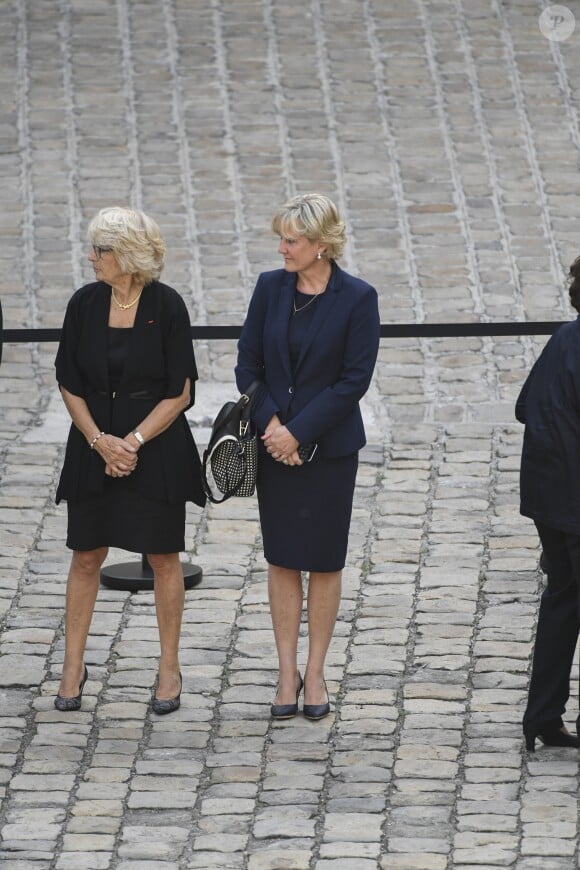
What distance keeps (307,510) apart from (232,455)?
35 centimetres

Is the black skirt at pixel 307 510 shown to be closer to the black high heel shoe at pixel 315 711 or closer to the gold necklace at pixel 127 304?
the black high heel shoe at pixel 315 711

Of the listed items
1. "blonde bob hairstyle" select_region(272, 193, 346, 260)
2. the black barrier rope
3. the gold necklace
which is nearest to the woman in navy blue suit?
"blonde bob hairstyle" select_region(272, 193, 346, 260)

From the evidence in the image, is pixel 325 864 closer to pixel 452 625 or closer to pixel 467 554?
pixel 452 625

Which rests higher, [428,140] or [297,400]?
[428,140]

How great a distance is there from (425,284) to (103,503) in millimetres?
4943

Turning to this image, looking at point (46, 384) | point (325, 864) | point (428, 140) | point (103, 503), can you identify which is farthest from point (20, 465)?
point (428, 140)

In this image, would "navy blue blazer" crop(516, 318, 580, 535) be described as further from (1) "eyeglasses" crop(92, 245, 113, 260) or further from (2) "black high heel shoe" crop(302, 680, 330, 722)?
(1) "eyeglasses" crop(92, 245, 113, 260)

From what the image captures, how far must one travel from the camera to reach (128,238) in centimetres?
548

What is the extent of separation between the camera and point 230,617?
6.65 meters

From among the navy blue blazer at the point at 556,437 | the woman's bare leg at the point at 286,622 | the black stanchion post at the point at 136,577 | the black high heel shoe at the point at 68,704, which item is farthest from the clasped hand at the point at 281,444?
the black stanchion post at the point at 136,577

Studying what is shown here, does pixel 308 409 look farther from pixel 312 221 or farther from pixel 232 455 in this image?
pixel 312 221

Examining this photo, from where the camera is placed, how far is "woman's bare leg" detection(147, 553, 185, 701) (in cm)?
578

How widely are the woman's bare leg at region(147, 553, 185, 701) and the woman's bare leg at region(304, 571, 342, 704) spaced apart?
0.50m

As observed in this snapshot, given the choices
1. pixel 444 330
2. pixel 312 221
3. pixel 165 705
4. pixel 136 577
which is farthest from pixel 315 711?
pixel 444 330
